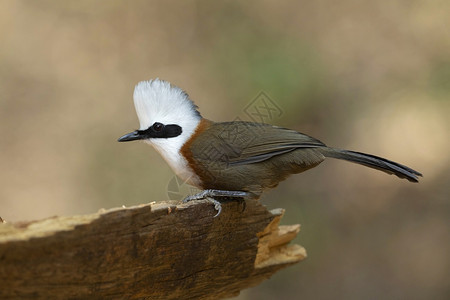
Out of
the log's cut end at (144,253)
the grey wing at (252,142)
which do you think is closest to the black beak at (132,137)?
the grey wing at (252,142)

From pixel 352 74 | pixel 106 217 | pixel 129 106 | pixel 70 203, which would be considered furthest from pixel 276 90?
pixel 106 217

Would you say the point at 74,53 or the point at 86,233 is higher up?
the point at 74,53

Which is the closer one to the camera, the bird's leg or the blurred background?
the bird's leg

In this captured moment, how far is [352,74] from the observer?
748 centimetres

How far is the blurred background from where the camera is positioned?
6.61 meters

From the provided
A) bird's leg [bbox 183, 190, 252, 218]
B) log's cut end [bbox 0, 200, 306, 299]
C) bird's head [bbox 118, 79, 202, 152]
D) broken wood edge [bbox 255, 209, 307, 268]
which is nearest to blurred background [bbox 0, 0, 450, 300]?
bird's head [bbox 118, 79, 202, 152]

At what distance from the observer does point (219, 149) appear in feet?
12.4

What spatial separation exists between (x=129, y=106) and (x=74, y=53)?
43.8 inches

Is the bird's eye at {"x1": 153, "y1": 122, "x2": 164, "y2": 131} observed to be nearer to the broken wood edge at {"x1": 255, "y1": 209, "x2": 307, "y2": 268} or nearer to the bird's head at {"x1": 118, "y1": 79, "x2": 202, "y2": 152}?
the bird's head at {"x1": 118, "y1": 79, "x2": 202, "y2": 152}

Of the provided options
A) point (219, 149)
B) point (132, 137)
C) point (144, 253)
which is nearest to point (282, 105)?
point (219, 149)

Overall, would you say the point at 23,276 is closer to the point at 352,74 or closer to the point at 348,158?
the point at 348,158

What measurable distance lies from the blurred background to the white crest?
8.56 ft

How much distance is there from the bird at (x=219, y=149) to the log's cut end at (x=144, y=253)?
1.14 feet

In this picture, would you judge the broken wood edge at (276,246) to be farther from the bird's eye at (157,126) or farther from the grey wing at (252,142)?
the bird's eye at (157,126)
